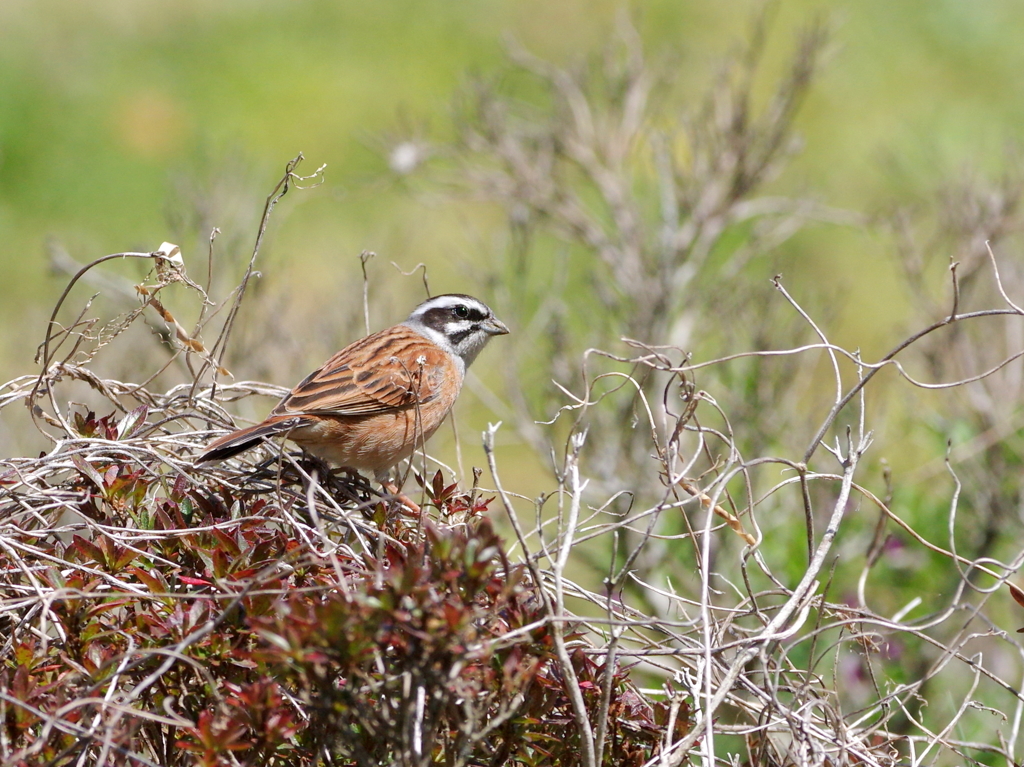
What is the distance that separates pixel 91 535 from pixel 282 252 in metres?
8.18

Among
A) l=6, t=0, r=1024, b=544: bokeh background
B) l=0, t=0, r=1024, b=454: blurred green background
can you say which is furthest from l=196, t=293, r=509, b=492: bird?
l=0, t=0, r=1024, b=454: blurred green background

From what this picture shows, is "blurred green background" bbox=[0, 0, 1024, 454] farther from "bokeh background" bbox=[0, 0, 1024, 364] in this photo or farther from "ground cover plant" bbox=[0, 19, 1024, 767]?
"ground cover plant" bbox=[0, 19, 1024, 767]

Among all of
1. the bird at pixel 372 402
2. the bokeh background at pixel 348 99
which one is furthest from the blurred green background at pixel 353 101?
the bird at pixel 372 402

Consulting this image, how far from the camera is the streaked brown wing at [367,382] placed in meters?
4.34

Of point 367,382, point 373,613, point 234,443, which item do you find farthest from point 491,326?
point 373,613

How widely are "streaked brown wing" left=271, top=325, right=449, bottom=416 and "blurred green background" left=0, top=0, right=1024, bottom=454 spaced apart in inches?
173

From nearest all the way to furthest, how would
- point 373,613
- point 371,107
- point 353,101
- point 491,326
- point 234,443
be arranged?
point 373,613, point 234,443, point 491,326, point 371,107, point 353,101

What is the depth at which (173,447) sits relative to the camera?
10.1ft

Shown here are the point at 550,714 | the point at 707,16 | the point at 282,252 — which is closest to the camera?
the point at 550,714

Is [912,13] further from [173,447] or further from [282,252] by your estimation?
[173,447]

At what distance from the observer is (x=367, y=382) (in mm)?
4543

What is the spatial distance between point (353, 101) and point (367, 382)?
876cm

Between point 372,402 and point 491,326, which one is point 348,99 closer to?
point 491,326

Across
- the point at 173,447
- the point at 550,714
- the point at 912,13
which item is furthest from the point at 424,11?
the point at 550,714
